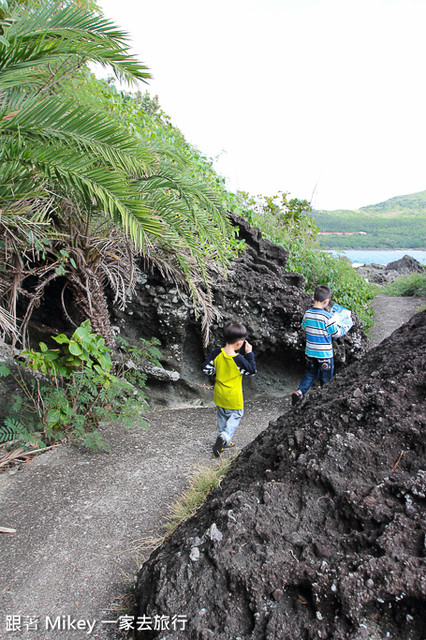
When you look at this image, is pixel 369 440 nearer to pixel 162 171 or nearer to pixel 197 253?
pixel 197 253

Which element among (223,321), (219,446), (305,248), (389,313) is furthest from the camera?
(389,313)

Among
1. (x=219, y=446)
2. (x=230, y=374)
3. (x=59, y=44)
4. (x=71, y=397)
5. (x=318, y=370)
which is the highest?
(x=59, y=44)

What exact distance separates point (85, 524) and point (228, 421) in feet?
5.30

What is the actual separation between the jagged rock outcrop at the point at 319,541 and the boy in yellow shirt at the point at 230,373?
1.50m

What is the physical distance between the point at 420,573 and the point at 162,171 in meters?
4.09

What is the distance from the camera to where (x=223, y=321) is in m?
5.77

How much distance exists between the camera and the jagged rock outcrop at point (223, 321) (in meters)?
5.52

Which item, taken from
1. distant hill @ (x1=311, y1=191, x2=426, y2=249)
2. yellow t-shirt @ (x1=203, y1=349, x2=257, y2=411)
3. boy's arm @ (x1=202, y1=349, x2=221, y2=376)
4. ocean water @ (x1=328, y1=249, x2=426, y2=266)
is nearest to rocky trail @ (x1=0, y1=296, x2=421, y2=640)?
yellow t-shirt @ (x1=203, y1=349, x2=257, y2=411)

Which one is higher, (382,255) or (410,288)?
(410,288)

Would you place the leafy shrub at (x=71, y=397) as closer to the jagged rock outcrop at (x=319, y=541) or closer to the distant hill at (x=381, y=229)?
the jagged rock outcrop at (x=319, y=541)

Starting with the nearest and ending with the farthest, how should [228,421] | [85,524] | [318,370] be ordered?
1. [85,524]
2. [228,421]
3. [318,370]

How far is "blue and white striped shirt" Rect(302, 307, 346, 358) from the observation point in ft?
16.7

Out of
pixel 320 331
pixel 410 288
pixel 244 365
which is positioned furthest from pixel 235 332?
pixel 410 288

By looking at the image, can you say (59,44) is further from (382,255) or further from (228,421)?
(382,255)
